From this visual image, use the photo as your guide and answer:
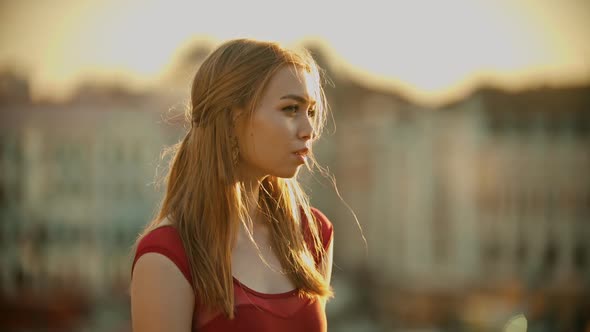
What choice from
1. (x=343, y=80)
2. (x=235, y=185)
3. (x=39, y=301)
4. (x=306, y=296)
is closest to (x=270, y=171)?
(x=235, y=185)

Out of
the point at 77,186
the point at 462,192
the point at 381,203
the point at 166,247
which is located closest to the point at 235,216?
the point at 166,247

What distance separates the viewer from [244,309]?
2.04 m

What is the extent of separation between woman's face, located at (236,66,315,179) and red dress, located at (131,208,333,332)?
0.27 m

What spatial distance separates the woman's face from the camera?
2.16 m

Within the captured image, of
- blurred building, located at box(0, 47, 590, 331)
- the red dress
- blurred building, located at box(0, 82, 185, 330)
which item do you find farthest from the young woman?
blurred building, located at box(0, 82, 185, 330)

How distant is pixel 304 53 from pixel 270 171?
0.29 m

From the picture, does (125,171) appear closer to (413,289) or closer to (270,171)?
(413,289)

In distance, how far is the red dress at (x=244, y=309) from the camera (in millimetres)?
2010

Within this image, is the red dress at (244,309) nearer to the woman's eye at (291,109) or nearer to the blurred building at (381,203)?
the woman's eye at (291,109)

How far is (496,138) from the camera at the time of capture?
2477 inches

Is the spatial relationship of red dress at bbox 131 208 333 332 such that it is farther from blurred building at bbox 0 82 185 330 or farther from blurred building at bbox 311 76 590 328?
blurred building at bbox 0 82 185 330

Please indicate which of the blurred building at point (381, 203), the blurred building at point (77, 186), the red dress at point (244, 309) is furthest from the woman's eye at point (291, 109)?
the blurred building at point (77, 186)

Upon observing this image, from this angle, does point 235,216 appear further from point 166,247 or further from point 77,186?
point 77,186

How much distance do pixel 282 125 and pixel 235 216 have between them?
0.74 feet
